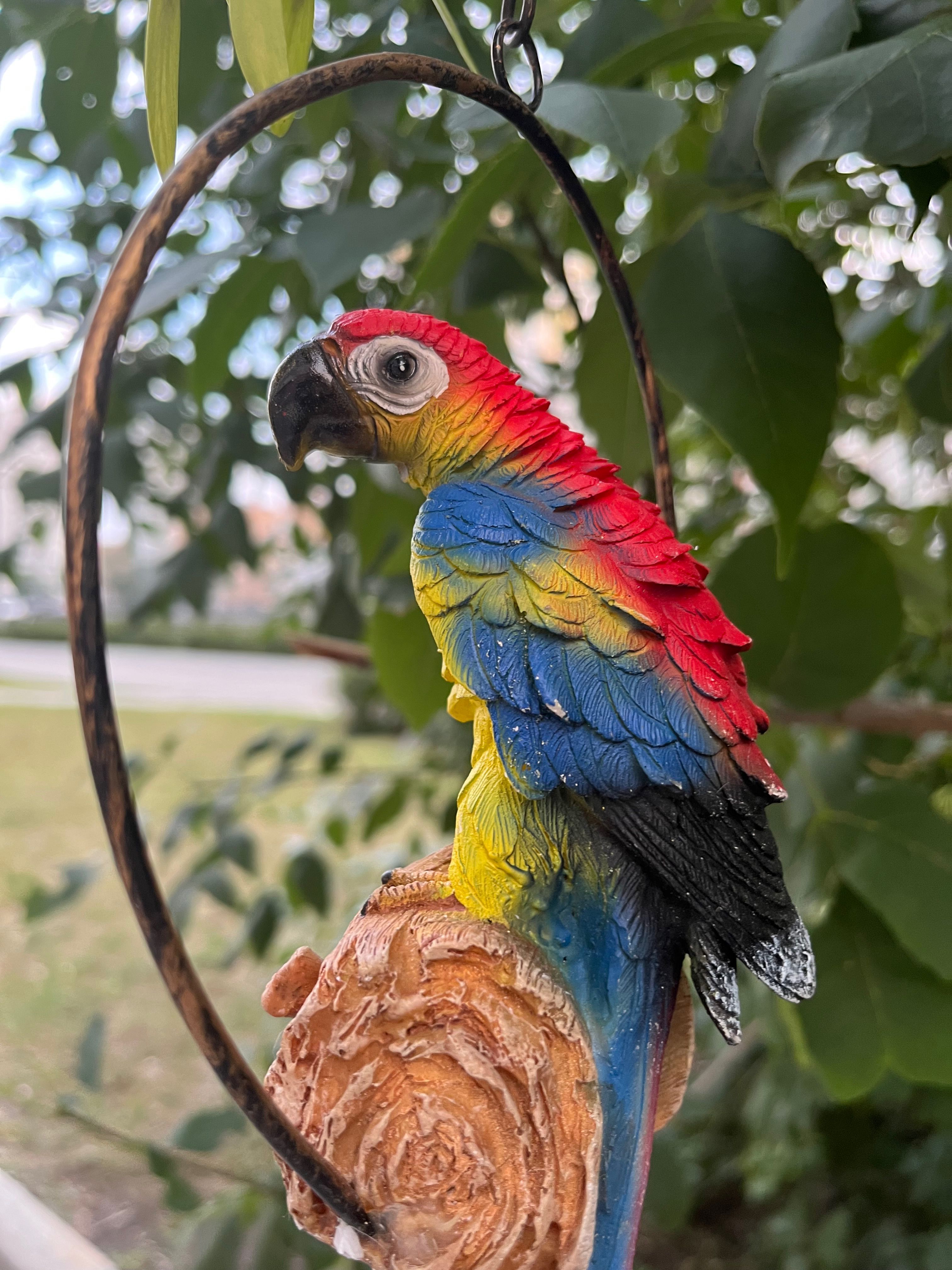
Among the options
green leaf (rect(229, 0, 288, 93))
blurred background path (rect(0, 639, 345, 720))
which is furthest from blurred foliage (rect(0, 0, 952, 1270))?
blurred background path (rect(0, 639, 345, 720))

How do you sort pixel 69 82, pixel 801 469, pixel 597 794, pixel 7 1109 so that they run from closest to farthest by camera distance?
1. pixel 597 794
2. pixel 801 469
3. pixel 69 82
4. pixel 7 1109

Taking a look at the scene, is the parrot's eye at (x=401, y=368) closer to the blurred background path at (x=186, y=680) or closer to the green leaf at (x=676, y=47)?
the green leaf at (x=676, y=47)

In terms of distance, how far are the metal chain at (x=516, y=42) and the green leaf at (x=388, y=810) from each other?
0.59 meters

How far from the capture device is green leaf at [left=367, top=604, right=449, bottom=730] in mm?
490

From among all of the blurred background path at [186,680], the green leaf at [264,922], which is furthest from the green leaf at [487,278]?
the blurred background path at [186,680]

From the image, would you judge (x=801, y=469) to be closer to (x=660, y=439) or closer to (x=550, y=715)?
(x=660, y=439)

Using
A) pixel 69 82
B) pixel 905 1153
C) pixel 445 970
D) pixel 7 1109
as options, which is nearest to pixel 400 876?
pixel 445 970

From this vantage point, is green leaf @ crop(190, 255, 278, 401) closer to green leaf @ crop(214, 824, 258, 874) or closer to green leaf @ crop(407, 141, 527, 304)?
green leaf @ crop(407, 141, 527, 304)

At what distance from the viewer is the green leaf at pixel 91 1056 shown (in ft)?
2.61

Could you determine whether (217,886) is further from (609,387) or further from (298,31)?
(298,31)

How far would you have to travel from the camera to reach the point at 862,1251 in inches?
37.7

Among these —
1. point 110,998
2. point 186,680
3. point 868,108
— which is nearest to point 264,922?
point 868,108

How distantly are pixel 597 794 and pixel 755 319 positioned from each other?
8.7 inches

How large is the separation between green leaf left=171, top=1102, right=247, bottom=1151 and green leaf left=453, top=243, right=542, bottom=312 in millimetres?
579
